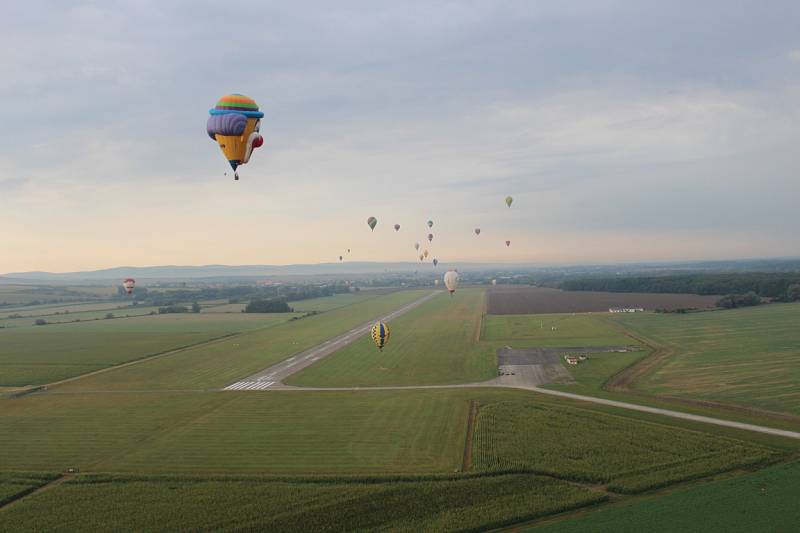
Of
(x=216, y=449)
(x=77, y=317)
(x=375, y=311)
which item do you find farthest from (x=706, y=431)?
(x=77, y=317)

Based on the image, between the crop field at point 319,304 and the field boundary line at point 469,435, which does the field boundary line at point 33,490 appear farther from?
the crop field at point 319,304

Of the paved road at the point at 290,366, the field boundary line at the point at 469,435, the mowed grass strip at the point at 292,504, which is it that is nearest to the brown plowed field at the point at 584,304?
the paved road at the point at 290,366

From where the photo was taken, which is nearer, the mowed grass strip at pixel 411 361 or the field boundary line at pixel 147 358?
the mowed grass strip at pixel 411 361

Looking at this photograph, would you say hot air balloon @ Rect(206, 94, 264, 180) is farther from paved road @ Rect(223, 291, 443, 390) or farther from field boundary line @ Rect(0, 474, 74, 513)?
paved road @ Rect(223, 291, 443, 390)

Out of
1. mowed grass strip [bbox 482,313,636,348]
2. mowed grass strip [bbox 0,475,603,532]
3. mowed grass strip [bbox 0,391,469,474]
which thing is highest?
mowed grass strip [bbox 482,313,636,348]

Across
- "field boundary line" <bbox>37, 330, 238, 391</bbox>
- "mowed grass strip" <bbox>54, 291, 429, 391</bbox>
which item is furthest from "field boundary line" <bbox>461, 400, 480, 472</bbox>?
"field boundary line" <bbox>37, 330, 238, 391</bbox>

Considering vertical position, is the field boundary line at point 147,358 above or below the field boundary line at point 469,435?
above
